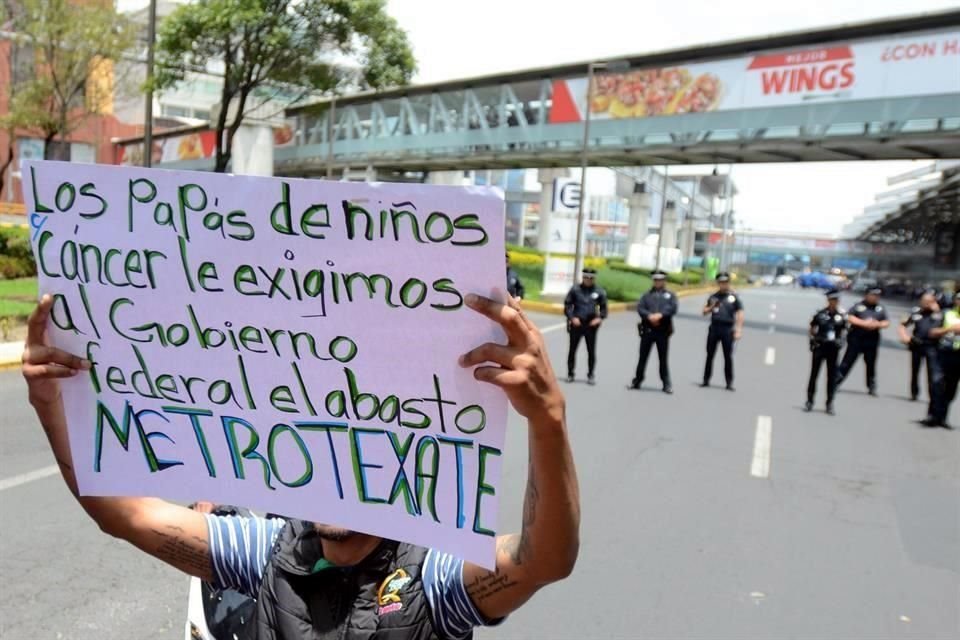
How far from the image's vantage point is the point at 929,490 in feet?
23.2

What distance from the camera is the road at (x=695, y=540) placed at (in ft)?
13.1

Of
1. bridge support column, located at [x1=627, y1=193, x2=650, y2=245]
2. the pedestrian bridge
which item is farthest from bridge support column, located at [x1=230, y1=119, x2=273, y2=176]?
bridge support column, located at [x1=627, y1=193, x2=650, y2=245]

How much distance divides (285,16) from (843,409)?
15.2 m

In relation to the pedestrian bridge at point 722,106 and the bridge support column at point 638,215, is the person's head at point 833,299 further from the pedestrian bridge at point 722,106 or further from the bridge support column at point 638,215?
the bridge support column at point 638,215

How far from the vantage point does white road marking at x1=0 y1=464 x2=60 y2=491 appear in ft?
18.3

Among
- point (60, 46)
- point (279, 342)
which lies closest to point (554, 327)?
point (60, 46)

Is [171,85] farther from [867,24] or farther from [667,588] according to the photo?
[667,588]

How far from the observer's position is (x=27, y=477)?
5.76 meters

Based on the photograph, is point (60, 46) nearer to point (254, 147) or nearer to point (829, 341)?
point (254, 147)

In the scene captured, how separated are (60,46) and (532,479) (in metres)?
24.7

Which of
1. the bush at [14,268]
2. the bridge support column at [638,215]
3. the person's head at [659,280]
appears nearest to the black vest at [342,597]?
the person's head at [659,280]

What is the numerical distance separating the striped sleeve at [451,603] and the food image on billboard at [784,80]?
21.8 m

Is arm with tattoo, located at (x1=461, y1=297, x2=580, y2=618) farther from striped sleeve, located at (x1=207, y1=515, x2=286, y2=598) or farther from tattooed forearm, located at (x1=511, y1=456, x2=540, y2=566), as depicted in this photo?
striped sleeve, located at (x1=207, y1=515, x2=286, y2=598)

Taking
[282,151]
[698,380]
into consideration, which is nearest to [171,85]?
[698,380]
